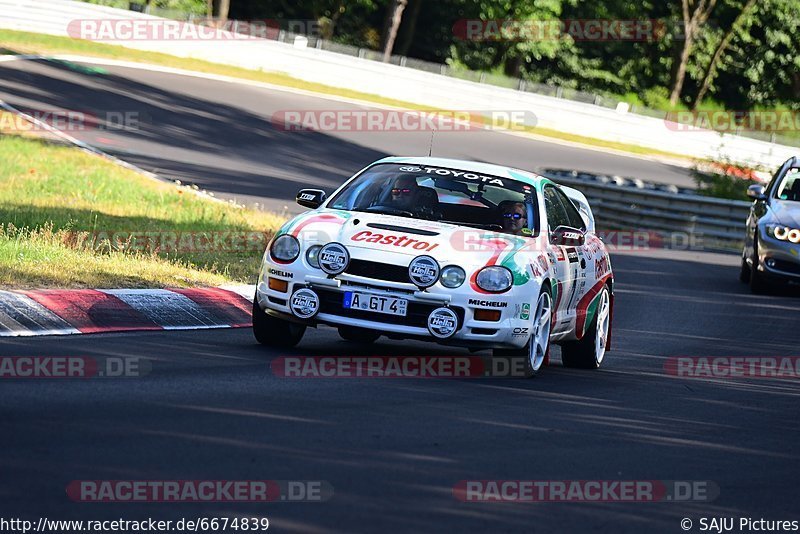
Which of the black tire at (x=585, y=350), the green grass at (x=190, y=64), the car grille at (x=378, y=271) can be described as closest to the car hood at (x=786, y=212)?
the black tire at (x=585, y=350)

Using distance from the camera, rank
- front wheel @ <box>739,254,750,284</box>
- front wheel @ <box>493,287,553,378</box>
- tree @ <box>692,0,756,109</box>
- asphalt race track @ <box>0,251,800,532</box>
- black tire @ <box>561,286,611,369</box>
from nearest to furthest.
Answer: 1. asphalt race track @ <box>0,251,800,532</box>
2. front wheel @ <box>493,287,553,378</box>
3. black tire @ <box>561,286,611,369</box>
4. front wheel @ <box>739,254,750,284</box>
5. tree @ <box>692,0,756,109</box>

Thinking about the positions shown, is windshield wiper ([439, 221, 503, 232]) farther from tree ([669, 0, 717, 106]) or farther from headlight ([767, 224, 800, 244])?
tree ([669, 0, 717, 106])

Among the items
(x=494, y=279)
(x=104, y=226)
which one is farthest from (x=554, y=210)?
(x=104, y=226)

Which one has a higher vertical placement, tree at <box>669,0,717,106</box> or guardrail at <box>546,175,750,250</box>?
tree at <box>669,0,717,106</box>

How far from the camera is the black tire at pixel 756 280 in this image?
686 inches

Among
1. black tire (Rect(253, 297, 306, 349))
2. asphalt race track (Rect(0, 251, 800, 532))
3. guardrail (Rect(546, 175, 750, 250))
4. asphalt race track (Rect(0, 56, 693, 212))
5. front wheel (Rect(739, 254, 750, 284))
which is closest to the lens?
asphalt race track (Rect(0, 251, 800, 532))

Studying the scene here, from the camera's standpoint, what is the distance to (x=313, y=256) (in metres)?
9.13

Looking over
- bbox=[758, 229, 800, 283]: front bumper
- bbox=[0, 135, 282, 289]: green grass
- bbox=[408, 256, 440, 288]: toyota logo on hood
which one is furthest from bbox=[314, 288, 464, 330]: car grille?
bbox=[758, 229, 800, 283]: front bumper

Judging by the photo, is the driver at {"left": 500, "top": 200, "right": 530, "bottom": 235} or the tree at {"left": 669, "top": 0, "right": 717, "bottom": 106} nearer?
the driver at {"left": 500, "top": 200, "right": 530, "bottom": 235}

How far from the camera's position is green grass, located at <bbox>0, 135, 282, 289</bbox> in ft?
37.6

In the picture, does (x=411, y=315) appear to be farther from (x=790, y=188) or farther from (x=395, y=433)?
(x=790, y=188)

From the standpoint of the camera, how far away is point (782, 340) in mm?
13586

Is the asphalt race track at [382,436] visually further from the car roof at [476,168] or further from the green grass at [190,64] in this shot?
the green grass at [190,64]

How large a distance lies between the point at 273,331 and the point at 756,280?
965 centimetres
